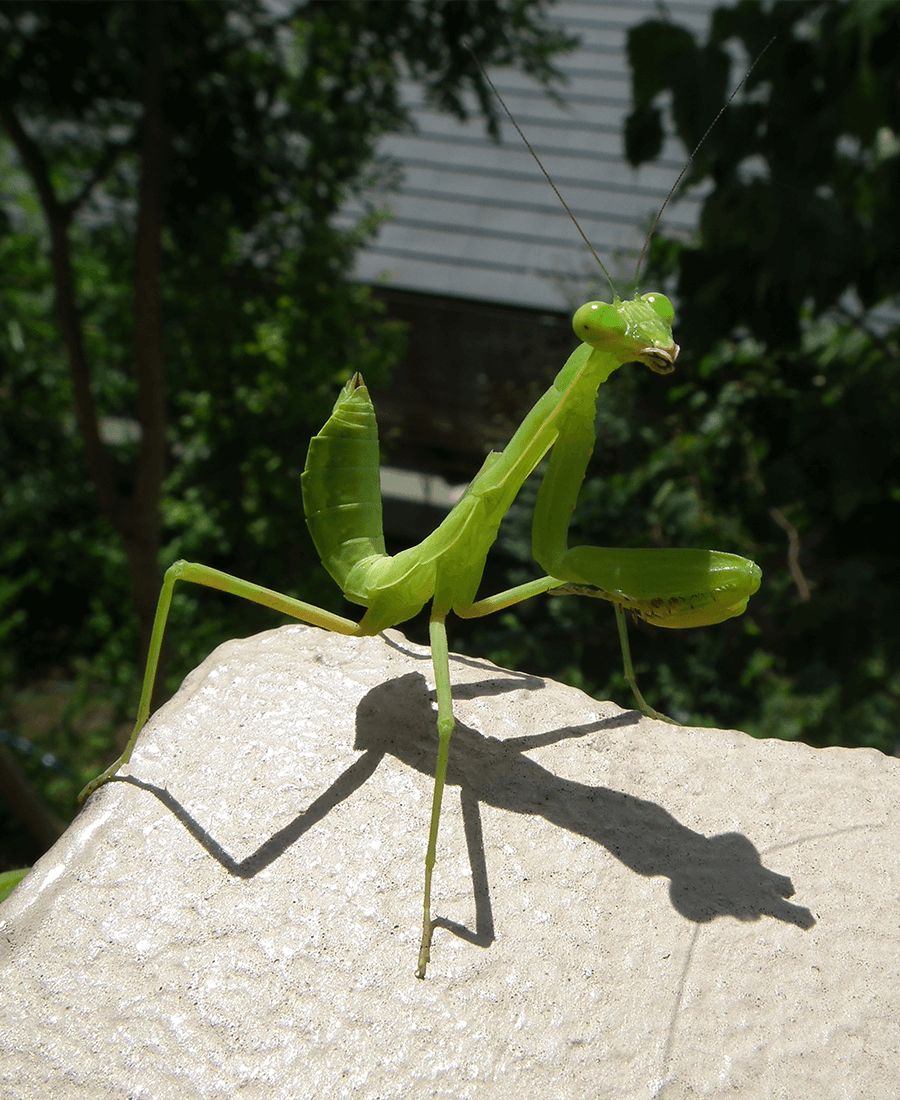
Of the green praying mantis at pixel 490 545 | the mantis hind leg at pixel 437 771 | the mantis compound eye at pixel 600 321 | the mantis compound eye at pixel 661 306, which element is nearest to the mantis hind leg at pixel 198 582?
the green praying mantis at pixel 490 545

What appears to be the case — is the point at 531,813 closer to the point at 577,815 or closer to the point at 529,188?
the point at 577,815

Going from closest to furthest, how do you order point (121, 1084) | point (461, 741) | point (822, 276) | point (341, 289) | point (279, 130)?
point (121, 1084)
point (461, 741)
point (822, 276)
point (279, 130)
point (341, 289)

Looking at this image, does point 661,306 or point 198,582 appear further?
point 198,582

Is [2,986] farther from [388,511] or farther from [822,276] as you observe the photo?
[388,511]

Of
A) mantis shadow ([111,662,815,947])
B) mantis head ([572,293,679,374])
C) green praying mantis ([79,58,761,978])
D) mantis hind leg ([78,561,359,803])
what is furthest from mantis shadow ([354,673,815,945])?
mantis head ([572,293,679,374])

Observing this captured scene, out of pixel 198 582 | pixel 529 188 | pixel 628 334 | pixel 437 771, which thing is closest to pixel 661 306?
pixel 628 334

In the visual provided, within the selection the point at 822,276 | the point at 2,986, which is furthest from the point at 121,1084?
the point at 822,276

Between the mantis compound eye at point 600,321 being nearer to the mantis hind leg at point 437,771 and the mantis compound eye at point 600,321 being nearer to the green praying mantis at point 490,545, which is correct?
the green praying mantis at point 490,545
